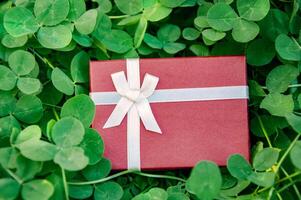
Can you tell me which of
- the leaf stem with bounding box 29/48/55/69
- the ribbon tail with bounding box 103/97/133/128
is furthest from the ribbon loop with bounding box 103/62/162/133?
the leaf stem with bounding box 29/48/55/69

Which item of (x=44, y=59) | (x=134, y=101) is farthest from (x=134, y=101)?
(x=44, y=59)

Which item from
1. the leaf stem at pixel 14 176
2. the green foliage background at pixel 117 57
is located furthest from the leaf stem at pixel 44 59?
the leaf stem at pixel 14 176

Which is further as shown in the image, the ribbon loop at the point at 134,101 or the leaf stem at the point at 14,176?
the ribbon loop at the point at 134,101

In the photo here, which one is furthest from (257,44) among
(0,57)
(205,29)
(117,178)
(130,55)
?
(0,57)

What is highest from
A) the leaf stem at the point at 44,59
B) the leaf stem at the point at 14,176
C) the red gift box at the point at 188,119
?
the leaf stem at the point at 44,59

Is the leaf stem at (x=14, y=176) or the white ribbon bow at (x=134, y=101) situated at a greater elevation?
the white ribbon bow at (x=134, y=101)

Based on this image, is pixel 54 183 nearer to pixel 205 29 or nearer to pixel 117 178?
pixel 117 178

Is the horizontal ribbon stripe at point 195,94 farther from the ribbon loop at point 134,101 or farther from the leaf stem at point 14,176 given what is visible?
the leaf stem at point 14,176
